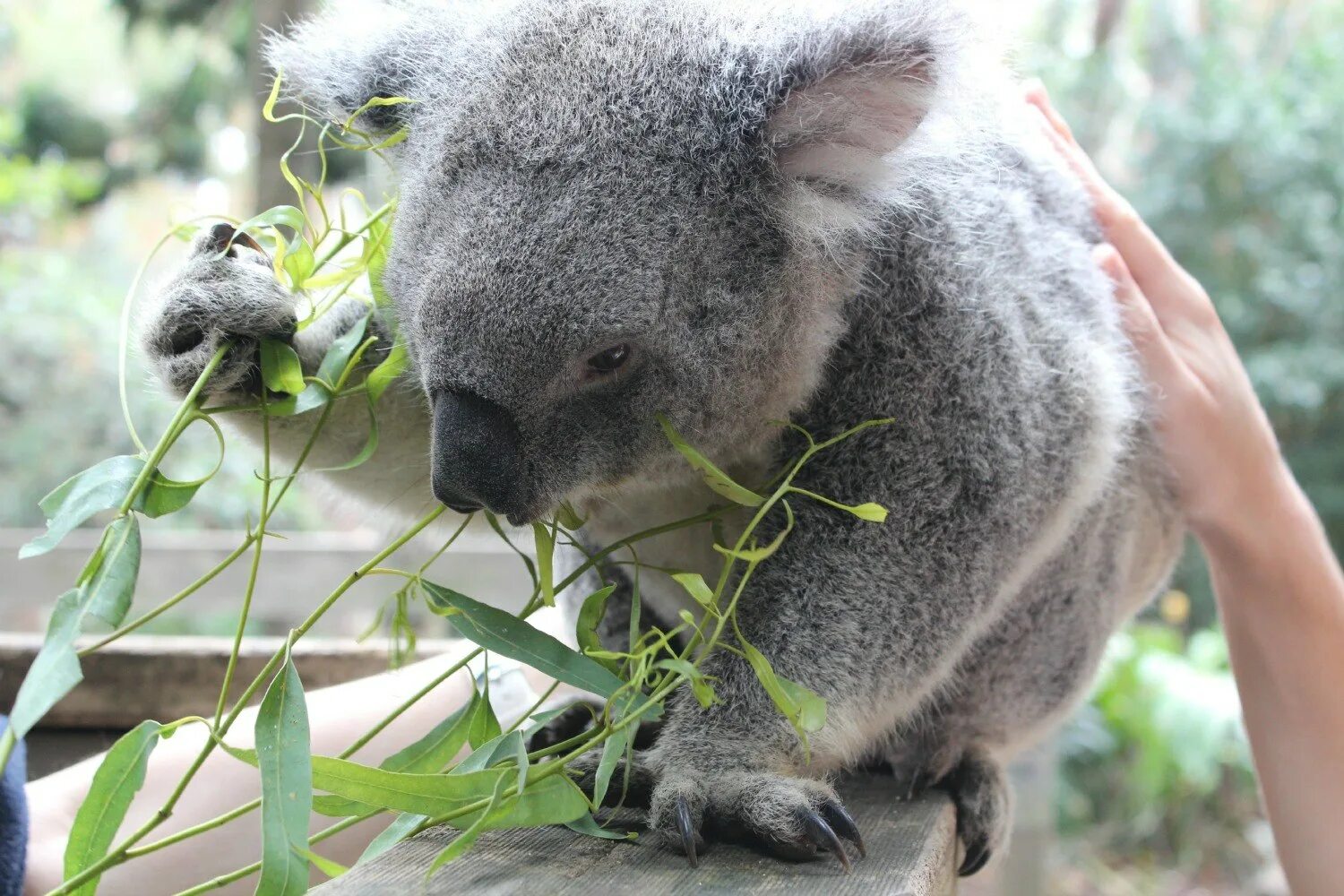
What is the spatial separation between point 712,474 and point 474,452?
291mm

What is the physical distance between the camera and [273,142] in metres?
4.31

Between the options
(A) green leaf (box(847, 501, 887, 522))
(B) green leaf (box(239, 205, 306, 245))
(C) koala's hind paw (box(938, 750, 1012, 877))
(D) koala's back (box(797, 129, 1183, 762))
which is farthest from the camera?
(C) koala's hind paw (box(938, 750, 1012, 877))

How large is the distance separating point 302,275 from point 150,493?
15.6 inches

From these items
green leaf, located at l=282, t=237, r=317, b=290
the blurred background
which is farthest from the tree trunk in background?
green leaf, located at l=282, t=237, r=317, b=290

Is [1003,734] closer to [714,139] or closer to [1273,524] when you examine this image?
[1273,524]

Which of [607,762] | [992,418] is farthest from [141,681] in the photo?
[992,418]

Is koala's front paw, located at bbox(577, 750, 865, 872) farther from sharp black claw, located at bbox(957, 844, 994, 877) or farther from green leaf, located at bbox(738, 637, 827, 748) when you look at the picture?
sharp black claw, located at bbox(957, 844, 994, 877)

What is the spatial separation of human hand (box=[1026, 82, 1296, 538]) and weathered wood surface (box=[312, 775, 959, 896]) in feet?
3.59

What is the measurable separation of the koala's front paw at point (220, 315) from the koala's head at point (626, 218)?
175 millimetres

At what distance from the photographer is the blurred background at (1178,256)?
5.11m

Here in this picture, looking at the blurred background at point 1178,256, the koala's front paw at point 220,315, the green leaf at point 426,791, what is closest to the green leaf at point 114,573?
the green leaf at point 426,791

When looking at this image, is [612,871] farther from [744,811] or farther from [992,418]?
[992,418]

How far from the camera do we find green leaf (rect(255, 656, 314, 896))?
1.01 m

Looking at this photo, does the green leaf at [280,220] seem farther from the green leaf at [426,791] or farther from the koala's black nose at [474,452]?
the green leaf at [426,791]
